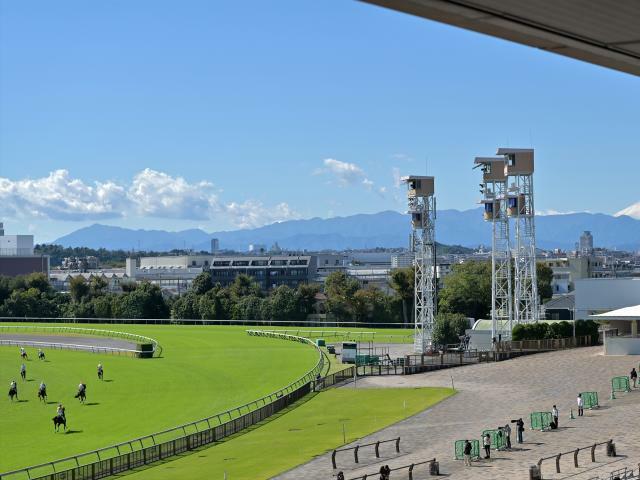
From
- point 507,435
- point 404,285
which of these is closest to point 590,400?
point 507,435

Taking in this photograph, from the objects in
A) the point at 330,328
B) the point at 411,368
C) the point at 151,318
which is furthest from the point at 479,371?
the point at 151,318

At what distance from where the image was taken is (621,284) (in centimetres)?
5956

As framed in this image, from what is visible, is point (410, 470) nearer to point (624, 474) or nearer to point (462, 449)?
point (462, 449)

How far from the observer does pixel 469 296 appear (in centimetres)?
9088

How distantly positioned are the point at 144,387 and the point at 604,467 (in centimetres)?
2949

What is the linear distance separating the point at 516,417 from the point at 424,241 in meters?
31.2

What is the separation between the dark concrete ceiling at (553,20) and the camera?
746 cm

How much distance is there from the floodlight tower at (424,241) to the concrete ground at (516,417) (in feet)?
43.4

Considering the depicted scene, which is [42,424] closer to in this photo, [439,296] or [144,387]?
[144,387]

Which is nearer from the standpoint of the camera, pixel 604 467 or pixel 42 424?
pixel 604 467

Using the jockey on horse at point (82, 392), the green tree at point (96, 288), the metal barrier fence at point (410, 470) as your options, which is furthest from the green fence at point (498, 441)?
the green tree at point (96, 288)

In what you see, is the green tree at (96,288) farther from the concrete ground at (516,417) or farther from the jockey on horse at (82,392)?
the concrete ground at (516,417)

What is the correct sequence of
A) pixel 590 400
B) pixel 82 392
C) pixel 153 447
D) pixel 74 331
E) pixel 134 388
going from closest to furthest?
pixel 153 447 → pixel 590 400 → pixel 82 392 → pixel 134 388 → pixel 74 331

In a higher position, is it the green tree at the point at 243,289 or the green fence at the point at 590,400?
the green tree at the point at 243,289
